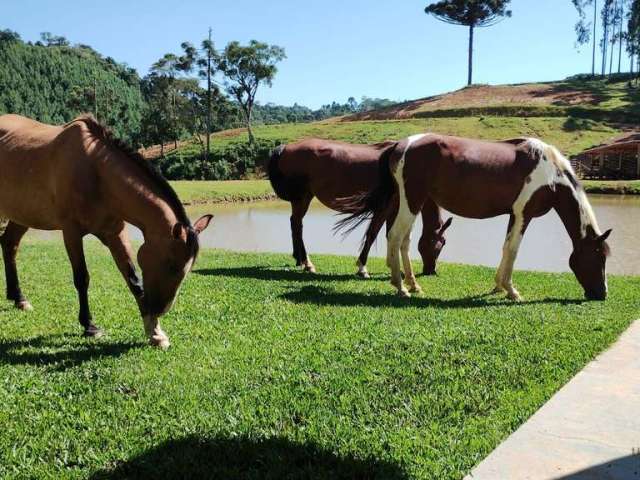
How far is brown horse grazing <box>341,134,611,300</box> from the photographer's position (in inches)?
302

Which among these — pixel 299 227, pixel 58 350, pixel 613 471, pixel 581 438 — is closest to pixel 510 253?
pixel 299 227

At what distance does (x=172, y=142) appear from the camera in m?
67.9

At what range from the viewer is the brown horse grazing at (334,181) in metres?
9.54

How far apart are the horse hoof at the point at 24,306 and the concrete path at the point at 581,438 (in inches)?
209

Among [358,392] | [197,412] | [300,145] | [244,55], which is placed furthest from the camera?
[244,55]

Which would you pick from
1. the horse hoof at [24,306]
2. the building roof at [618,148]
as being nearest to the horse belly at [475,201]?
the horse hoof at [24,306]

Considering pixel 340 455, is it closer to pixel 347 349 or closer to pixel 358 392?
pixel 358 392

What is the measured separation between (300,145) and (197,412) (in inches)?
274

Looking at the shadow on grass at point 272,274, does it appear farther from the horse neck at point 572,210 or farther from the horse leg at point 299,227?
the horse neck at point 572,210

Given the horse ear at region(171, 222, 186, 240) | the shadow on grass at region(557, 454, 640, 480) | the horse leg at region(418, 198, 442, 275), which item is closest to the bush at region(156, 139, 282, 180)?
the horse leg at region(418, 198, 442, 275)

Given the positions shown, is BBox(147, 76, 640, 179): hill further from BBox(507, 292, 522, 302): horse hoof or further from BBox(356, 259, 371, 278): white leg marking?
BBox(507, 292, 522, 302): horse hoof

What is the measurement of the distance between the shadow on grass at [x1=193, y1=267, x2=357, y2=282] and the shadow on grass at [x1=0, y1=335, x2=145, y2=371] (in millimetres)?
3815

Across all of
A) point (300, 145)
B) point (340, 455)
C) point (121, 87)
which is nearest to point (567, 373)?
point (340, 455)

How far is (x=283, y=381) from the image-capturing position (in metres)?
4.30
